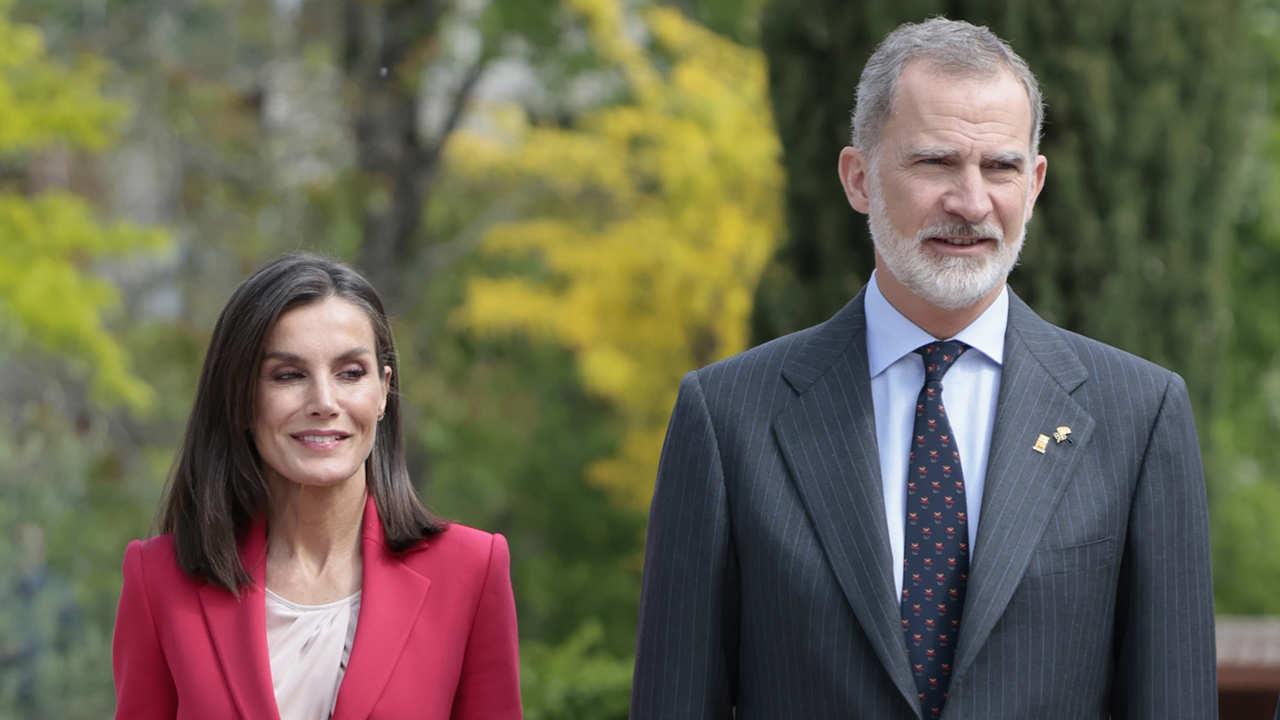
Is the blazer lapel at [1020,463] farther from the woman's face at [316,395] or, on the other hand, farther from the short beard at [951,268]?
the woman's face at [316,395]

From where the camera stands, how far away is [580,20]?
1322 cm

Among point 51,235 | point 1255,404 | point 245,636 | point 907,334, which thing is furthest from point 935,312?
point 1255,404

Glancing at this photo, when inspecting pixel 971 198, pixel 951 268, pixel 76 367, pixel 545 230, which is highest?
pixel 545 230

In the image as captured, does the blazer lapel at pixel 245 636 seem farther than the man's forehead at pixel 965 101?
Yes

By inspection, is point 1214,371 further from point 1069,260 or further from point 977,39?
point 977,39

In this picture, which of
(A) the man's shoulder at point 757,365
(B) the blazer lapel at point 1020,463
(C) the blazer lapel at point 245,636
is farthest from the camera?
(A) the man's shoulder at point 757,365

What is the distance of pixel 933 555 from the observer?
9.40 ft

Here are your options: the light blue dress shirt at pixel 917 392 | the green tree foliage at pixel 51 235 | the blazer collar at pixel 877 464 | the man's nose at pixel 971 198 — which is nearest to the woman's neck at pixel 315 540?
the blazer collar at pixel 877 464

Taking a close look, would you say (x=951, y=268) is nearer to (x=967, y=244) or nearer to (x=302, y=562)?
(x=967, y=244)

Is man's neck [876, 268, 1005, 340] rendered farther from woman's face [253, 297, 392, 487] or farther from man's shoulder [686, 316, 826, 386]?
woman's face [253, 297, 392, 487]

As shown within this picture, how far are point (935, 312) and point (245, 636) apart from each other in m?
1.37

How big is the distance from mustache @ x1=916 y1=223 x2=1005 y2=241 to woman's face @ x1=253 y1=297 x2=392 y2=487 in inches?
41.2

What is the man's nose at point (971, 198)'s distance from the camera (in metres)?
2.85

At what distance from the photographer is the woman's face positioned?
3049mm
